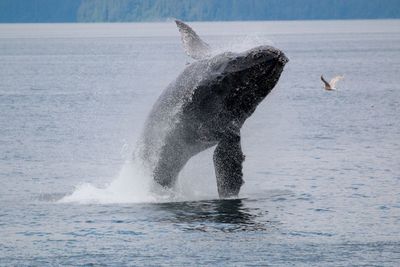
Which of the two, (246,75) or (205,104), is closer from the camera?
(246,75)

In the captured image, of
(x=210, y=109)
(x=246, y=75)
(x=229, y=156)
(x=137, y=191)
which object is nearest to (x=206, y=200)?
(x=137, y=191)

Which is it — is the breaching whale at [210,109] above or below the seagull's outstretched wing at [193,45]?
below

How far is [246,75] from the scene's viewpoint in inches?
743

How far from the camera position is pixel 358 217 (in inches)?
773

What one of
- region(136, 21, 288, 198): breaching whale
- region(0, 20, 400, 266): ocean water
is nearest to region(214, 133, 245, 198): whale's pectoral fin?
region(136, 21, 288, 198): breaching whale

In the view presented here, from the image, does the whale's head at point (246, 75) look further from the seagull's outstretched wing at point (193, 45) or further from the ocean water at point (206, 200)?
the ocean water at point (206, 200)

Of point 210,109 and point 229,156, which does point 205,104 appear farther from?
point 229,156

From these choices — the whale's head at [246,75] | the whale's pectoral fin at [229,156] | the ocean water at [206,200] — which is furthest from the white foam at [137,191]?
the whale's head at [246,75]

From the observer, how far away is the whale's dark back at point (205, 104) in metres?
18.8

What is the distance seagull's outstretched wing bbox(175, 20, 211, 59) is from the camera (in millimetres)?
19734

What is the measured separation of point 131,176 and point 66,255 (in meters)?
4.61

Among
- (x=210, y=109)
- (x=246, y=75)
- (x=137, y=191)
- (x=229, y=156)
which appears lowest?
(x=137, y=191)

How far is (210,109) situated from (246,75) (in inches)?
42.9

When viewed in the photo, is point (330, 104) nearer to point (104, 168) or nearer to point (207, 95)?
point (104, 168)
